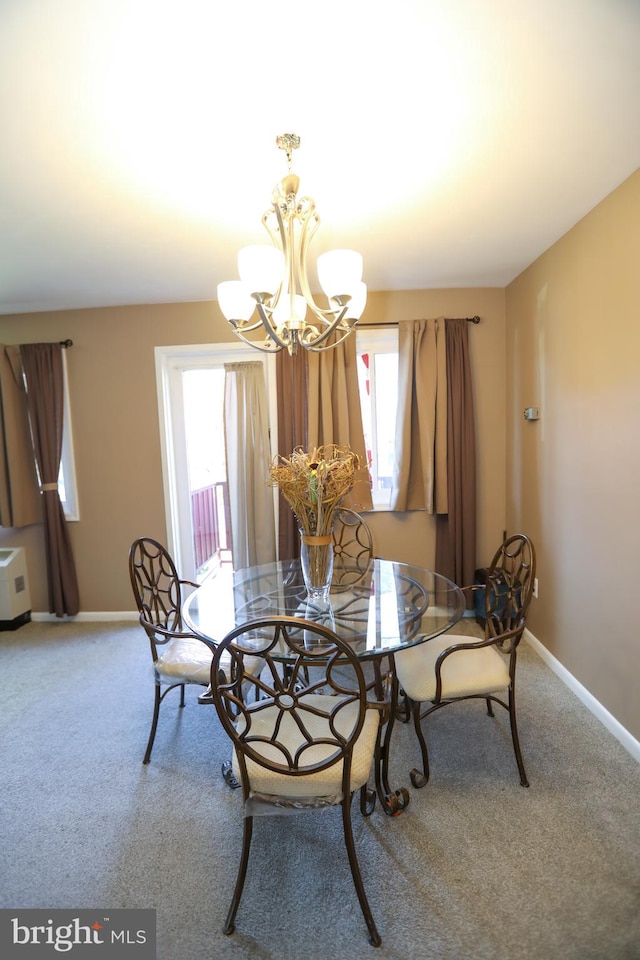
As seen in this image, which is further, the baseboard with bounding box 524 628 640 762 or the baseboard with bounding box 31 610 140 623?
the baseboard with bounding box 31 610 140 623

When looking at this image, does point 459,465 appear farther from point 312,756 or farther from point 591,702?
point 312,756

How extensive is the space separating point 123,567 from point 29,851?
2.13 m

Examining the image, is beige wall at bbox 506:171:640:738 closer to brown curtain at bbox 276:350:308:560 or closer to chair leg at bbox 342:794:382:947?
chair leg at bbox 342:794:382:947

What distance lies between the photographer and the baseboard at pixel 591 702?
1.92m

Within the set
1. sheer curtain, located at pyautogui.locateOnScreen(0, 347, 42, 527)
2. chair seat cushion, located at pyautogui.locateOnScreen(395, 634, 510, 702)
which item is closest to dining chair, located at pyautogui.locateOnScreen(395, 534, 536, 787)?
chair seat cushion, located at pyautogui.locateOnScreen(395, 634, 510, 702)

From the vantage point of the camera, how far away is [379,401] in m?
3.40

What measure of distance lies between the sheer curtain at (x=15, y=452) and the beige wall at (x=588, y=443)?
3770 mm

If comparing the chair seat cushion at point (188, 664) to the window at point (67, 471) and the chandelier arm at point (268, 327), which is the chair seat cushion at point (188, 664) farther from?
the window at point (67, 471)

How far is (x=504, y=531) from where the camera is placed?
332 centimetres

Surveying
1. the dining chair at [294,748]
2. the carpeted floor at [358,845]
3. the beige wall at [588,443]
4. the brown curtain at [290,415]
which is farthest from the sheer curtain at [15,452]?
the beige wall at [588,443]

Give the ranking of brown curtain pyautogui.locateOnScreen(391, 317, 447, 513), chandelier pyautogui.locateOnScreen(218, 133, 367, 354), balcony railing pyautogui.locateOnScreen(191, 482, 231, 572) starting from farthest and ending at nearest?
1. balcony railing pyautogui.locateOnScreen(191, 482, 231, 572)
2. brown curtain pyautogui.locateOnScreen(391, 317, 447, 513)
3. chandelier pyautogui.locateOnScreen(218, 133, 367, 354)

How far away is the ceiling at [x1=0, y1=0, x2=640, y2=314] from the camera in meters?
1.15

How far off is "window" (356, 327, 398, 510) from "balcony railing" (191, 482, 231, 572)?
4.57ft

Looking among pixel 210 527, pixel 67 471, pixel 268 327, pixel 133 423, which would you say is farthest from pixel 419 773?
pixel 67 471
